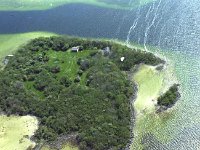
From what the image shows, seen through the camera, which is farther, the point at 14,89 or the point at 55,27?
the point at 55,27

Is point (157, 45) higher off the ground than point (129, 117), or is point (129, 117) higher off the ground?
point (157, 45)

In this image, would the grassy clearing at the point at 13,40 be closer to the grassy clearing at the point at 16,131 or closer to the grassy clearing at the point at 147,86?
the grassy clearing at the point at 16,131

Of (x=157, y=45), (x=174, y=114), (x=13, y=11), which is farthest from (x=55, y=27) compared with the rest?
(x=174, y=114)

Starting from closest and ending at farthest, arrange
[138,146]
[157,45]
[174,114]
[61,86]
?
[138,146] < [174,114] < [61,86] < [157,45]

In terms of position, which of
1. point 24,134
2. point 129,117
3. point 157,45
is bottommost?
point 24,134

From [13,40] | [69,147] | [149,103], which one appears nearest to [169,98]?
[149,103]

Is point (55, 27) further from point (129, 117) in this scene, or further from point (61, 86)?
point (129, 117)

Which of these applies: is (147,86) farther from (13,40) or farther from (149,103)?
(13,40)
